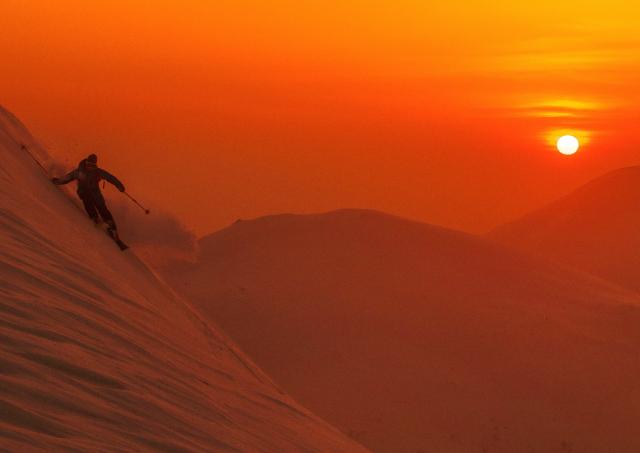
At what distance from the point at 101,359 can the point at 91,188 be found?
618cm

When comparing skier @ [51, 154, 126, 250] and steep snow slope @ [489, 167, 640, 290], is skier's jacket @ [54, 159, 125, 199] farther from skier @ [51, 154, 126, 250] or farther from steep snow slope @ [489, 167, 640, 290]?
steep snow slope @ [489, 167, 640, 290]

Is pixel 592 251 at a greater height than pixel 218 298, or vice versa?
pixel 592 251

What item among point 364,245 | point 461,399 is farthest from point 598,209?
point 461,399

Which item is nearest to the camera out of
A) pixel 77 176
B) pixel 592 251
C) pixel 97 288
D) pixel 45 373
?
pixel 45 373

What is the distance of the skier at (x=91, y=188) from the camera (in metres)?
13.1

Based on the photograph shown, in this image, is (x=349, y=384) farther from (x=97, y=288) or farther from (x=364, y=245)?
(x=97, y=288)

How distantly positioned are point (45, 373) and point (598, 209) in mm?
125692

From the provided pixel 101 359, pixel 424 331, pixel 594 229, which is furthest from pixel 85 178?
pixel 594 229

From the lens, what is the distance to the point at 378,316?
90.6 feet

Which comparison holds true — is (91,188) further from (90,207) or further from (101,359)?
(101,359)

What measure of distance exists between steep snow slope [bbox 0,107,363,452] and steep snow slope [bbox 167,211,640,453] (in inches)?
373

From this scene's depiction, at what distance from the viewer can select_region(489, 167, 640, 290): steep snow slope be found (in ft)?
288

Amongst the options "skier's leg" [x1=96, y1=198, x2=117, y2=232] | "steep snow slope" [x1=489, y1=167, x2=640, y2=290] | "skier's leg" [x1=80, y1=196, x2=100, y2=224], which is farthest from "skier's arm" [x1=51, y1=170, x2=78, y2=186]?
"steep snow slope" [x1=489, y1=167, x2=640, y2=290]

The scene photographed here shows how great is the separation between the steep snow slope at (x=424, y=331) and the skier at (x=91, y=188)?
8656mm
